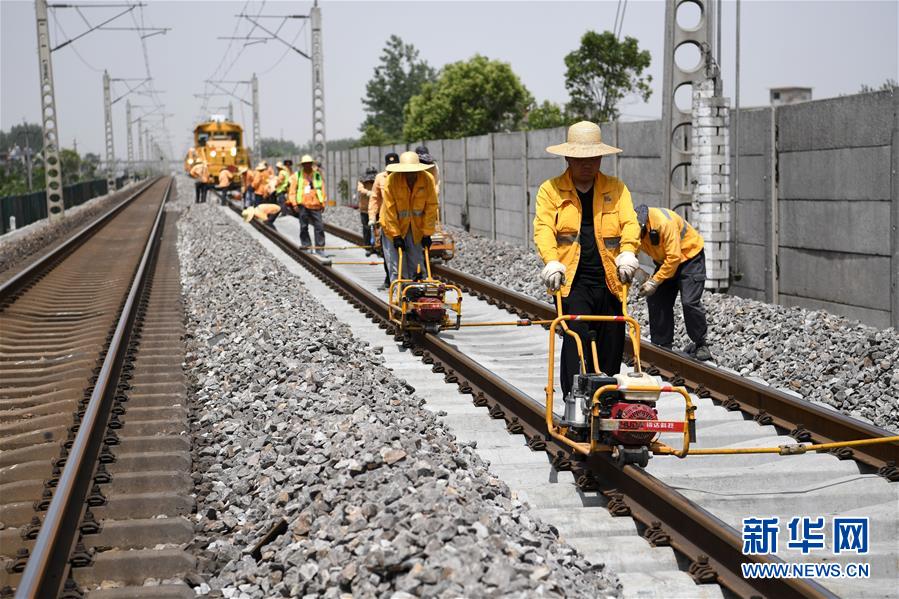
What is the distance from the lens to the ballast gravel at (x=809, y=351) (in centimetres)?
881

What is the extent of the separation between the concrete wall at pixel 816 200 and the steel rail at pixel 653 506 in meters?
4.72

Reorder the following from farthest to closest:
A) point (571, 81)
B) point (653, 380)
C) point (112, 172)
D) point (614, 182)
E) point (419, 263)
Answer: point (112, 172) → point (571, 81) → point (419, 263) → point (614, 182) → point (653, 380)

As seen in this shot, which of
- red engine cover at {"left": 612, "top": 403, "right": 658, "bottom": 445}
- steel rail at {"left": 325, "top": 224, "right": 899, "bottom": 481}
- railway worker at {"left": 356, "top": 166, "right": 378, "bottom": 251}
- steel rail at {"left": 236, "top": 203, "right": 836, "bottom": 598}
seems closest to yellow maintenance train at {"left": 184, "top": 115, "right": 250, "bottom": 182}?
railway worker at {"left": 356, "top": 166, "right": 378, "bottom": 251}

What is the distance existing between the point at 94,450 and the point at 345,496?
8.93ft

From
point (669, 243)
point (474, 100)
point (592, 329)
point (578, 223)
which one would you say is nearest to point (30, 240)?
point (669, 243)

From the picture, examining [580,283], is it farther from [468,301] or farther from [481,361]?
[468,301]

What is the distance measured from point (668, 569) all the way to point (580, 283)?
2.12 m

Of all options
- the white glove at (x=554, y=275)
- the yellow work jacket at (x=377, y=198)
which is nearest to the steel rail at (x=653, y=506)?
the white glove at (x=554, y=275)

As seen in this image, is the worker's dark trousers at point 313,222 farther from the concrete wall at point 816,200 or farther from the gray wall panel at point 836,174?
the gray wall panel at point 836,174

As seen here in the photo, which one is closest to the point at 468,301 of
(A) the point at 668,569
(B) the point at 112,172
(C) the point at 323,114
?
(A) the point at 668,569

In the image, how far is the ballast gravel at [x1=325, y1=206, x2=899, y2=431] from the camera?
28.9 ft

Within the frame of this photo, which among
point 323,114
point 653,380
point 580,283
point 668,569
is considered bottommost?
point 668,569

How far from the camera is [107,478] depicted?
7.20 metres

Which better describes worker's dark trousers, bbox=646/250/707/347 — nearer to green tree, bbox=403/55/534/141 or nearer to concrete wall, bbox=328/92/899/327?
concrete wall, bbox=328/92/899/327
